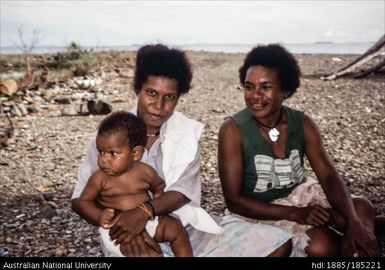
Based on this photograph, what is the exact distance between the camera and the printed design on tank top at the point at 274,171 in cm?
231

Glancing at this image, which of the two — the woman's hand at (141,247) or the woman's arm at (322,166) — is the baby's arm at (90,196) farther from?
the woman's arm at (322,166)

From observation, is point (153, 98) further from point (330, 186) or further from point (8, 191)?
point (8, 191)

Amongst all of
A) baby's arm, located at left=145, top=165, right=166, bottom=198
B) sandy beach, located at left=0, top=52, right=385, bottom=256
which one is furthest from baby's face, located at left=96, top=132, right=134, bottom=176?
sandy beach, located at left=0, top=52, right=385, bottom=256

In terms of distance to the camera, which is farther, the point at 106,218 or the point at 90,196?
the point at 90,196

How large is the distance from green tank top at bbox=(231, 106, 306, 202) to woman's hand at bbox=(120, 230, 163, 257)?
68 centimetres

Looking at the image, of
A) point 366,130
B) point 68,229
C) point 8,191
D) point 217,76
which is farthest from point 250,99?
point 217,76

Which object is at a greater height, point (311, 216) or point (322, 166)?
point (322, 166)

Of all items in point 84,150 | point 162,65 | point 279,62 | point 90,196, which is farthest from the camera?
point 84,150

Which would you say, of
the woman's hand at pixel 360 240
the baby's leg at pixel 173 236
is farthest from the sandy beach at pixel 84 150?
the woman's hand at pixel 360 240

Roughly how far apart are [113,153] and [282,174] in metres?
0.98

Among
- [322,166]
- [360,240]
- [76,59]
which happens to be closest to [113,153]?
[322,166]

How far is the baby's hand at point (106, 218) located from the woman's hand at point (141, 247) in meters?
0.12

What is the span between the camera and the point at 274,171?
2.33 meters

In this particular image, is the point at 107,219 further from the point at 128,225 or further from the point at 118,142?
the point at 118,142
